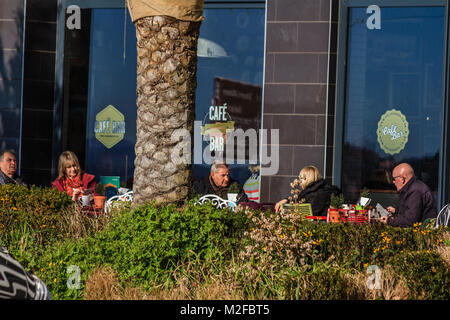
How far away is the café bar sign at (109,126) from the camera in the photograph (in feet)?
41.0

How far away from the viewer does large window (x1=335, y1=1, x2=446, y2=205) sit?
11.4 m

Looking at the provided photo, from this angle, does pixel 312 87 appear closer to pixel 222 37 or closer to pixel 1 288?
pixel 222 37

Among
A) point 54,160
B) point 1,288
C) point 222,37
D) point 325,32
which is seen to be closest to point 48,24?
point 54,160

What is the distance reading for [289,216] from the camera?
6.59 metres

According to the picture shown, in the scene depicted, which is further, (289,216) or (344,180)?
(344,180)

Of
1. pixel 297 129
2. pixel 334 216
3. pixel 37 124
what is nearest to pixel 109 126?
pixel 37 124

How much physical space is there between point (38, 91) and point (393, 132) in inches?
265

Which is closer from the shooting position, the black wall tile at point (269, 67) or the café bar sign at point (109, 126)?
the black wall tile at point (269, 67)

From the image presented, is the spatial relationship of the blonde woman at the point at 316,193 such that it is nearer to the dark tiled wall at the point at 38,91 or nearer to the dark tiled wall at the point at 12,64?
the dark tiled wall at the point at 38,91

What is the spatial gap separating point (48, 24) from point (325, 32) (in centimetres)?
534

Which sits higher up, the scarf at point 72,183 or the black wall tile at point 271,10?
the black wall tile at point 271,10

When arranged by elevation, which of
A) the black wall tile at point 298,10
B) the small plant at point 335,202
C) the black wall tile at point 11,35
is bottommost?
the small plant at point 335,202

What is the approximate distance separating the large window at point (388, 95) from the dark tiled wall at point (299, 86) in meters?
0.29

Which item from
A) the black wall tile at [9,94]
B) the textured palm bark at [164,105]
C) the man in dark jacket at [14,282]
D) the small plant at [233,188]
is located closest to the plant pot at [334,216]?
the small plant at [233,188]
